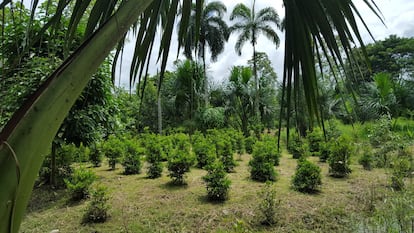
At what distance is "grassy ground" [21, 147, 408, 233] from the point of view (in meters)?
3.10

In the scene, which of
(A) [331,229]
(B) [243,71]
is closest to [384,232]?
(A) [331,229]

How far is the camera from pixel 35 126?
0.34m

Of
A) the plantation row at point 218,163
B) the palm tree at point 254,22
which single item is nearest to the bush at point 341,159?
the plantation row at point 218,163

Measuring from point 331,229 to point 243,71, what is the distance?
1164 centimetres

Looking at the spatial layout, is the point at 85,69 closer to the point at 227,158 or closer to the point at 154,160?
the point at 154,160

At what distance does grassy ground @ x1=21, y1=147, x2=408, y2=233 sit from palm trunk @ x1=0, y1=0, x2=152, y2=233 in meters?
2.51

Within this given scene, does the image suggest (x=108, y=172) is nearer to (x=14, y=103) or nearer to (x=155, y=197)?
(x=155, y=197)

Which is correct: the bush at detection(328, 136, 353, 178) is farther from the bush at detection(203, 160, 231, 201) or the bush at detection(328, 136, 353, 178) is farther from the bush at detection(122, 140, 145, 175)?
the bush at detection(122, 140, 145, 175)

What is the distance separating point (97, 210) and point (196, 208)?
1.21 m

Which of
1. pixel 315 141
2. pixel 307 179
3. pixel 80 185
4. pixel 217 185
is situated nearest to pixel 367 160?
pixel 315 141

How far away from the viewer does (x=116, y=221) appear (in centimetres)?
324

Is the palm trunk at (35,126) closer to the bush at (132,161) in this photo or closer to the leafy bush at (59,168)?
the leafy bush at (59,168)

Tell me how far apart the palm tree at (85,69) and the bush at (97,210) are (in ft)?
9.57

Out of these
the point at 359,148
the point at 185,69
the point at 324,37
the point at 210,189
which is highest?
the point at 185,69
